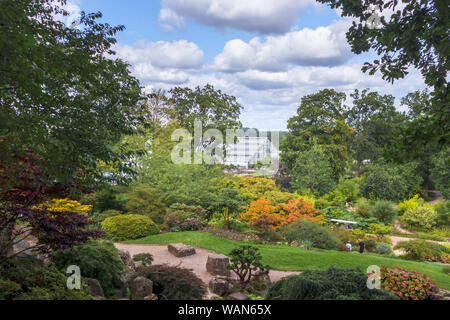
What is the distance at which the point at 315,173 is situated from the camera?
2142 cm

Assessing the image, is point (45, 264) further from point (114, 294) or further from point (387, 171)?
point (387, 171)

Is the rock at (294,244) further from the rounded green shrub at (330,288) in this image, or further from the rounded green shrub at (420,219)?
the rounded green shrub at (420,219)

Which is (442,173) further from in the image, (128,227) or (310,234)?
(128,227)

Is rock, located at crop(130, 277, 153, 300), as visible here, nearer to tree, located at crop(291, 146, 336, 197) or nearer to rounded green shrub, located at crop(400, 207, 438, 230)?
tree, located at crop(291, 146, 336, 197)

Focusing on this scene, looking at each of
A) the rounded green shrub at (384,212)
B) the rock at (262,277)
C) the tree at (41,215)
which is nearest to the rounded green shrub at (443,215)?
the rounded green shrub at (384,212)

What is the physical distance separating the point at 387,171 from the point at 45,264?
2343 cm

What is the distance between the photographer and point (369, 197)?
72.8ft

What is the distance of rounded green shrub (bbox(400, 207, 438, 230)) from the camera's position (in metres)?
17.6

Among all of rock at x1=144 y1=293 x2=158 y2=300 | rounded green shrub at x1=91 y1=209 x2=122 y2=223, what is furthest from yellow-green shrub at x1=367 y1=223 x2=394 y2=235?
rock at x1=144 y1=293 x2=158 y2=300

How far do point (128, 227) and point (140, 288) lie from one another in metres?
7.03

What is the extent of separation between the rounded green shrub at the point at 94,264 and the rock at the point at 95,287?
0.28 metres

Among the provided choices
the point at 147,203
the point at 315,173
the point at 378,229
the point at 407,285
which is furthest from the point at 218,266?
the point at 315,173

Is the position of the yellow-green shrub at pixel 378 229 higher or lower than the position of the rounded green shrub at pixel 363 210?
lower

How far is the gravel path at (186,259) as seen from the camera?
759 cm
